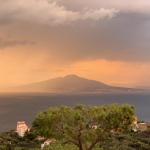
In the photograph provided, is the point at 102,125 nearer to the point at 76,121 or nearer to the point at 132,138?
the point at 76,121

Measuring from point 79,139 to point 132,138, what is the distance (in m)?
25.8

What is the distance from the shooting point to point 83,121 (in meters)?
30.5

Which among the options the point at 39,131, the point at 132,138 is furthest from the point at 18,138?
the point at 39,131

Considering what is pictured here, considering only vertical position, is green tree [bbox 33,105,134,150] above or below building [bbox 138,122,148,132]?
above

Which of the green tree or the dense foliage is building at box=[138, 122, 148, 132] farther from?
the green tree

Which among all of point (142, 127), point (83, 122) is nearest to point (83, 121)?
point (83, 122)

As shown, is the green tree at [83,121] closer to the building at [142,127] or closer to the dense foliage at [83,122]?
the dense foliage at [83,122]

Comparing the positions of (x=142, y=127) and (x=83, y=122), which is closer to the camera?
(x=83, y=122)

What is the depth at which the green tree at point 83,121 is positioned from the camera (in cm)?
3002

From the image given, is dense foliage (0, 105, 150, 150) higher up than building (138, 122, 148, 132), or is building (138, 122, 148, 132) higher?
dense foliage (0, 105, 150, 150)

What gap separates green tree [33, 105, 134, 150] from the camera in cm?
3002

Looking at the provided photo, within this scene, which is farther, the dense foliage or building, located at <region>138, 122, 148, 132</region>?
building, located at <region>138, 122, 148, 132</region>

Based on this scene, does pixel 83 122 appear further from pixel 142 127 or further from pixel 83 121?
pixel 142 127

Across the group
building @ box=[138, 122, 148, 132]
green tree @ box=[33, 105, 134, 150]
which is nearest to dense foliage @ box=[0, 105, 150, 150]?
green tree @ box=[33, 105, 134, 150]
